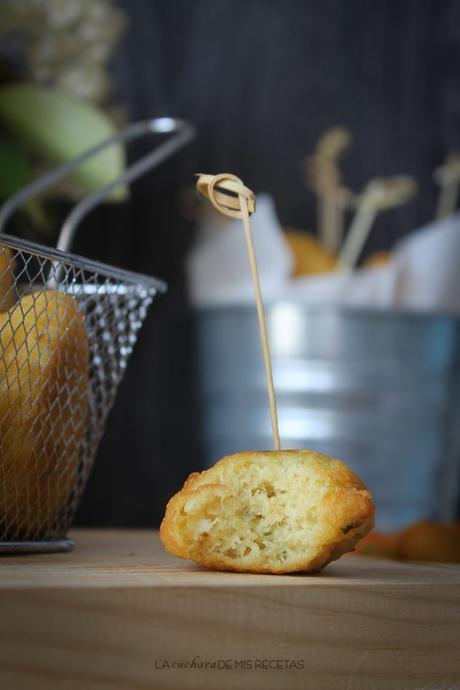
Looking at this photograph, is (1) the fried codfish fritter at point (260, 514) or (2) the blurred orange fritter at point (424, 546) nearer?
(1) the fried codfish fritter at point (260, 514)

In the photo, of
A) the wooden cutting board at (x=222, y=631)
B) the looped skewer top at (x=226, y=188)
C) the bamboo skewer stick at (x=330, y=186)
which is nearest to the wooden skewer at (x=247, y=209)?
the looped skewer top at (x=226, y=188)

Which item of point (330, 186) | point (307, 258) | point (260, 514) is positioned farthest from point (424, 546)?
point (330, 186)

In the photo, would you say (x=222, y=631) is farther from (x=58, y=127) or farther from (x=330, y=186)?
(x=330, y=186)

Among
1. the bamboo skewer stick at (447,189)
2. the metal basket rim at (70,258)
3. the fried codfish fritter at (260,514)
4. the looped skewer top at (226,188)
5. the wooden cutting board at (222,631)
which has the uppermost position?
the bamboo skewer stick at (447,189)

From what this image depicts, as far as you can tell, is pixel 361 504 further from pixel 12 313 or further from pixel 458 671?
pixel 12 313

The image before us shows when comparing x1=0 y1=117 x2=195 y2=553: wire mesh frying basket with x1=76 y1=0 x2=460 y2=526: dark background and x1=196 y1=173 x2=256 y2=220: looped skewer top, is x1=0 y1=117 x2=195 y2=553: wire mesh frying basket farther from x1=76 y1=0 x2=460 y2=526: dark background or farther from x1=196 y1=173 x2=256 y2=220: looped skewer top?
x1=76 y1=0 x2=460 y2=526: dark background

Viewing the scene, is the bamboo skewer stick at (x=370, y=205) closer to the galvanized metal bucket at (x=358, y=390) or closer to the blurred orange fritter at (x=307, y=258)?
the blurred orange fritter at (x=307, y=258)
